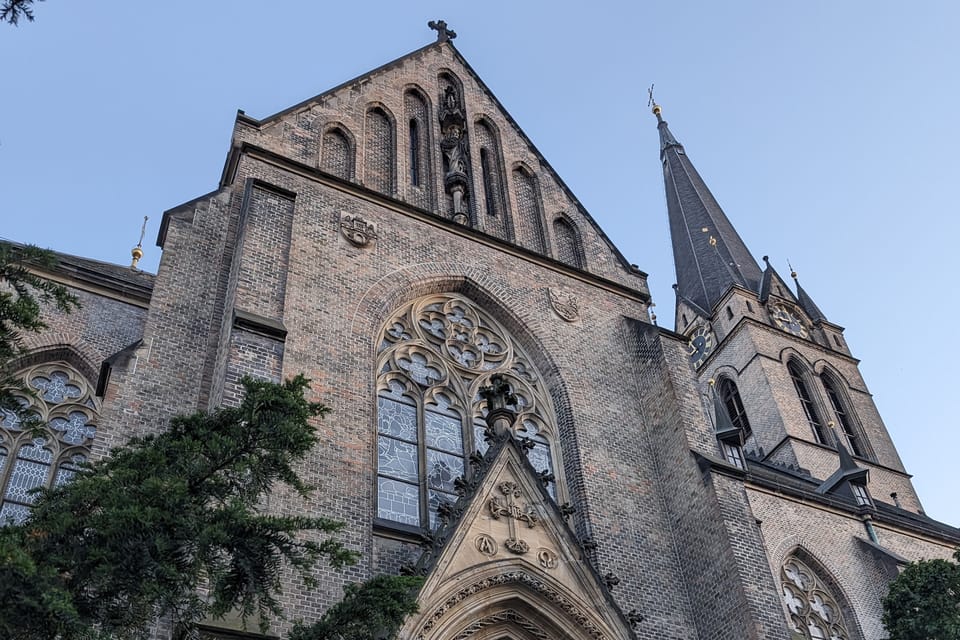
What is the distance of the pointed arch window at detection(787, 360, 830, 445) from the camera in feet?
108

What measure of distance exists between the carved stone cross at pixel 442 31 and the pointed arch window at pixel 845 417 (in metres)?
20.9

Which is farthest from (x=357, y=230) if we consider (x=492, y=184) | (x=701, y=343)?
(x=701, y=343)

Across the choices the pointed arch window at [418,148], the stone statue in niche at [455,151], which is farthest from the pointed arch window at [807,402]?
the pointed arch window at [418,148]

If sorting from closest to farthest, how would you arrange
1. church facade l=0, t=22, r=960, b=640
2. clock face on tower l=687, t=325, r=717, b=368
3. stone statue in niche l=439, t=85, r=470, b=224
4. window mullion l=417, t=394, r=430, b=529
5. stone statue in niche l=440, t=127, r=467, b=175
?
church facade l=0, t=22, r=960, b=640 → window mullion l=417, t=394, r=430, b=529 → stone statue in niche l=439, t=85, r=470, b=224 → stone statue in niche l=440, t=127, r=467, b=175 → clock face on tower l=687, t=325, r=717, b=368

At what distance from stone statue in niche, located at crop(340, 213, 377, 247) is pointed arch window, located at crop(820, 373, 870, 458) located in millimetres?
23729

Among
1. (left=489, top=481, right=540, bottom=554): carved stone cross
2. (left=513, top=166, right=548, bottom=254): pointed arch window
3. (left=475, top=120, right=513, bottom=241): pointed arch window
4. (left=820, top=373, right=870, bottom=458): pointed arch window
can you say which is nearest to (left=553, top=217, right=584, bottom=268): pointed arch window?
(left=513, top=166, right=548, bottom=254): pointed arch window

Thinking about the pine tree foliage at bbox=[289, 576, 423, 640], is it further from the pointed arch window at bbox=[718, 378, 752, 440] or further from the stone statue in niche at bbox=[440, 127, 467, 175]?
the pointed arch window at bbox=[718, 378, 752, 440]

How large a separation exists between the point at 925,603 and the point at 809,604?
152 inches

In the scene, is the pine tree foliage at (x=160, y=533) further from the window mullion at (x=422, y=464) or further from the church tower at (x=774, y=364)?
the church tower at (x=774, y=364)

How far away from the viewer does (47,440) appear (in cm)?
1174

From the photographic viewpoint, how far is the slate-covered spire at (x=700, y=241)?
3925cm

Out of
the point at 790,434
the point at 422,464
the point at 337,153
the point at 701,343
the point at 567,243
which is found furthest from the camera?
the point at 701,343

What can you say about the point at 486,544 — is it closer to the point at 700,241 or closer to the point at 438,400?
the point at 438,400

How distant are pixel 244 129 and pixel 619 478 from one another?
810 cm
